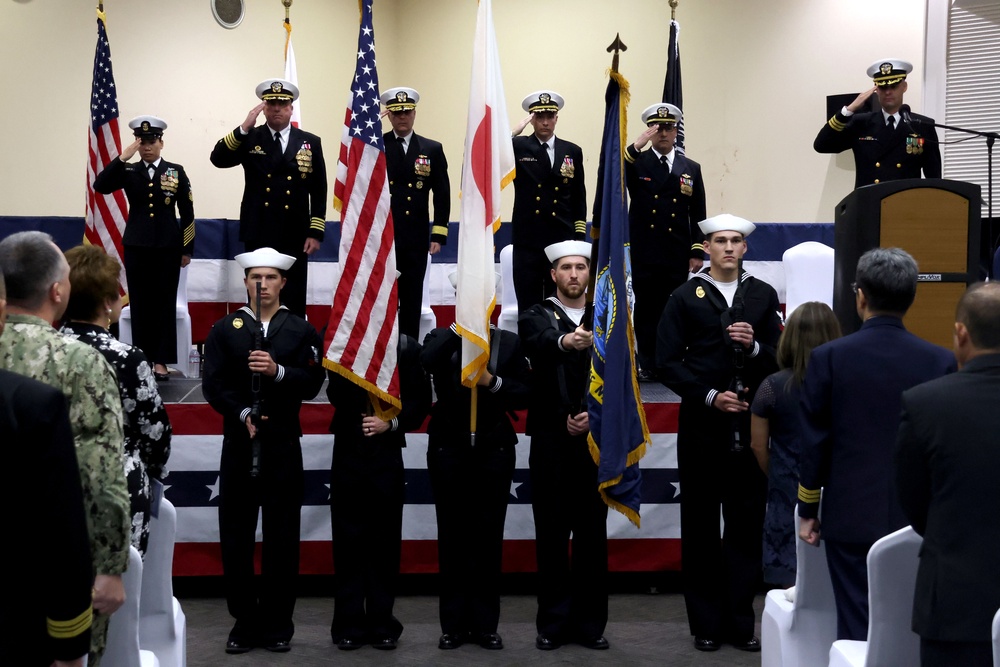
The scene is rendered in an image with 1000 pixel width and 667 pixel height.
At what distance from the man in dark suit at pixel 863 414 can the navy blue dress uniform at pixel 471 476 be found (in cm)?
181

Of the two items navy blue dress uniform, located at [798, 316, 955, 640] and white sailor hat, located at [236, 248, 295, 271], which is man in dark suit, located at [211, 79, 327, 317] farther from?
navy blue dress uniform, located at [798, 316, 955, 640]

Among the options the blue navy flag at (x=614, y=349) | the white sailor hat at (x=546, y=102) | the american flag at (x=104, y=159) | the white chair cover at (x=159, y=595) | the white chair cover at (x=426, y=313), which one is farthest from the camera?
the american flag at (x=104, y=159)

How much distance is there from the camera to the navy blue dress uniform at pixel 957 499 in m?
2.57

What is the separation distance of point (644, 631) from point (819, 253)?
267 cm

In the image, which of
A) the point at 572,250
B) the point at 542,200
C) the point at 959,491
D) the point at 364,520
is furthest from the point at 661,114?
the point at 959,491

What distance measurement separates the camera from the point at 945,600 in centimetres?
258

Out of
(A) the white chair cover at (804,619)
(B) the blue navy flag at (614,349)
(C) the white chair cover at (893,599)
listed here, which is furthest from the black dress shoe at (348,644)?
(C) the white chair cover at (893,599)

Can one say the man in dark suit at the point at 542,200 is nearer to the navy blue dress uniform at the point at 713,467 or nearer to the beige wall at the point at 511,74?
the navy blue dress uniform at the point at 713,467

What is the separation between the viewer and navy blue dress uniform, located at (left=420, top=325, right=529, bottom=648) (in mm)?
5258

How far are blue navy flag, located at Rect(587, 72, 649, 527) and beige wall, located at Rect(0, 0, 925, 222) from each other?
5745 mm

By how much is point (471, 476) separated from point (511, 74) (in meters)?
7.01

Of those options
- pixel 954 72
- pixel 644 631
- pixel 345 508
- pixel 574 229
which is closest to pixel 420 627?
pixel 345 508

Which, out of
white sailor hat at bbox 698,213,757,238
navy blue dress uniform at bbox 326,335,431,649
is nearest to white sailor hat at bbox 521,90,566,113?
white sailor hat at bbox 698,213,757,238

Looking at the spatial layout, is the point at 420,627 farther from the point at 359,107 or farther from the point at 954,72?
the point at 954,72
